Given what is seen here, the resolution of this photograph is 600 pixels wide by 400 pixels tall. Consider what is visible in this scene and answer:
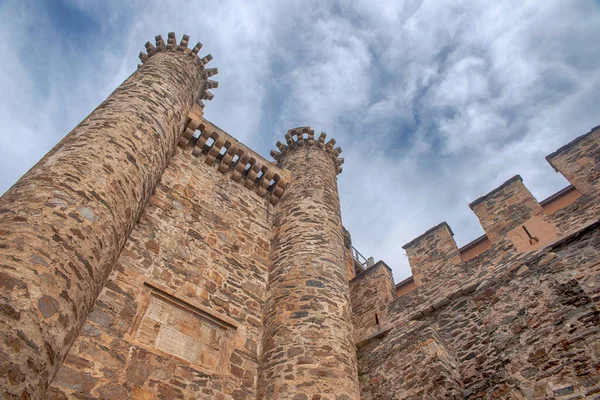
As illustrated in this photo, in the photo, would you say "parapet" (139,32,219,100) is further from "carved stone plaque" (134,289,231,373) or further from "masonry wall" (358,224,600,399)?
"masonry wall" (358,224,600,399)

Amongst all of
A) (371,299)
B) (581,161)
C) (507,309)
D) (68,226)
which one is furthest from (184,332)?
(581,161)

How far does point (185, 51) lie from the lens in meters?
11.4

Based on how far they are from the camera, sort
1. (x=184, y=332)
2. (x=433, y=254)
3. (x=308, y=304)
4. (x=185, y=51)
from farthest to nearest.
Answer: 1. (x=185, y=51)
2. (x=433, y=254)
3. (x=308, y=304)
4. (x=184, y=332)

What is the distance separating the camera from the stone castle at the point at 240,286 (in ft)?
13.9

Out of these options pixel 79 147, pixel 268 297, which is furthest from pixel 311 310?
pixel 79 147

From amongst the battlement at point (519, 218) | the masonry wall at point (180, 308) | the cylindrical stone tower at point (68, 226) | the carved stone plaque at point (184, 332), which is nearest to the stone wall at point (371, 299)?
the battlement at point (519, 218)

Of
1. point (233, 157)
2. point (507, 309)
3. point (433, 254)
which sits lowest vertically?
point (507, 309)

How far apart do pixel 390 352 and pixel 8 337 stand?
554 centimetres

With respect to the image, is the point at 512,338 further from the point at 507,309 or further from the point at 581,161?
the point at 581,161

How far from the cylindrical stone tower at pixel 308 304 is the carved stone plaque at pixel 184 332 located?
0.71 metres

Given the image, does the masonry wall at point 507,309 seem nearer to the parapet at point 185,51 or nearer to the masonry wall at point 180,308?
the masonry wall at point 180,308

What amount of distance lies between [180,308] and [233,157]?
441cm

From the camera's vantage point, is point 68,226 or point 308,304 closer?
point 68,226

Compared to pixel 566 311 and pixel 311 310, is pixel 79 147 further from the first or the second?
pixel 566 311
